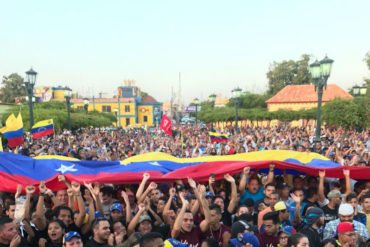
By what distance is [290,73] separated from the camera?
66.0m

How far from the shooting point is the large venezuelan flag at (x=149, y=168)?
19.5 feet

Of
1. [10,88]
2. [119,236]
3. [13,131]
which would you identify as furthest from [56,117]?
[10,88]

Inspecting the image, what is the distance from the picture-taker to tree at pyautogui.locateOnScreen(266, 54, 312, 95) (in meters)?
64.9

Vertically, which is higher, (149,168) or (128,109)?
(128,109)

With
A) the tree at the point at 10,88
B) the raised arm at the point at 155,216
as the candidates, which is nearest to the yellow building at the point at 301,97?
the raised arm at the point at 155,216

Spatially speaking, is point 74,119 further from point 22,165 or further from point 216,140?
point 22,165

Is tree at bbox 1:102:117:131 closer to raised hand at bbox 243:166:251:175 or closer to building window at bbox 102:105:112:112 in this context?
raised hand at bbox 243:166:251:175

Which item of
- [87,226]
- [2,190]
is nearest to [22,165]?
[2,190]

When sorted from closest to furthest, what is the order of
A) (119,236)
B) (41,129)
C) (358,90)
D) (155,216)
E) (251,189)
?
(119,236)
(155,216)
(251,189)
(41,129)
(358,90)

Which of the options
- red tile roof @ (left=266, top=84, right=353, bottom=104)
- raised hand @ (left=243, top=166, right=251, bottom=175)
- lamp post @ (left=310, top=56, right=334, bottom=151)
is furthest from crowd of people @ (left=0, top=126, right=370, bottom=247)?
red tile roof @ (left=266, top=84, right=353, bottom=104)

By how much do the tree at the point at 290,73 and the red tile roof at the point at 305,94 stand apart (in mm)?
12076

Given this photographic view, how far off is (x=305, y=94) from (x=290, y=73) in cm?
1612

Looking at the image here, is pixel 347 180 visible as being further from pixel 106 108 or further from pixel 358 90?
pixel 106 108

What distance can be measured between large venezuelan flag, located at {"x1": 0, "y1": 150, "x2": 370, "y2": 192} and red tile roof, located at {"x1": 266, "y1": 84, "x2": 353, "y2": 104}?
149 ft
